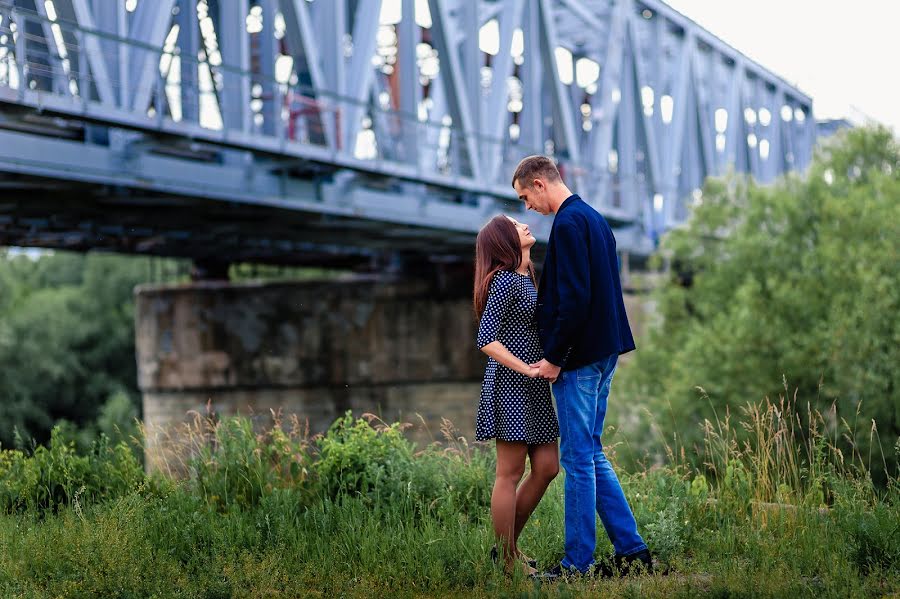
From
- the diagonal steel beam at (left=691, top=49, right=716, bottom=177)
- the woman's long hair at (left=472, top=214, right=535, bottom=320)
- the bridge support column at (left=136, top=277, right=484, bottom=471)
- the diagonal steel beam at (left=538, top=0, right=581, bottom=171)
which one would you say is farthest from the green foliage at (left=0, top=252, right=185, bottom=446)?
the woman's long hair at (left=472, top=214, right=535, bottom=320)

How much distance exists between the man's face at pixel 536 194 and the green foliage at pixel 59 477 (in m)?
2.92

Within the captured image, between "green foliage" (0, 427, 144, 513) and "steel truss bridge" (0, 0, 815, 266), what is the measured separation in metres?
5.39

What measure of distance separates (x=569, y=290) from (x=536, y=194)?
51 centimetres

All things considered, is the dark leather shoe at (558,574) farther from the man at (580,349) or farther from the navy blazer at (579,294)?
the navy blazer at (579,294)

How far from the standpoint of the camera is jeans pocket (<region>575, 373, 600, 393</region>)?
217 inches

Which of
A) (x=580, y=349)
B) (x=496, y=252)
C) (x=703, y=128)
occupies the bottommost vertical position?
(x=580, y=349)

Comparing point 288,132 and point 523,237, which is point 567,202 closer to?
point 523,237

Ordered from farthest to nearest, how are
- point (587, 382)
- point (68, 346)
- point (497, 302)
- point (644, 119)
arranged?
point (68, 346) < point (644, 119) < point (497, 302) < point (587, 382)

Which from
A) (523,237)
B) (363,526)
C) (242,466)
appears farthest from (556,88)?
(523,237)

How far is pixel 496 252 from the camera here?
5680mm

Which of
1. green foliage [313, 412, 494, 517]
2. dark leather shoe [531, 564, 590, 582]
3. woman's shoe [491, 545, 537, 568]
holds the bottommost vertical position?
dark leather shoe [531, 564, 590, 582]

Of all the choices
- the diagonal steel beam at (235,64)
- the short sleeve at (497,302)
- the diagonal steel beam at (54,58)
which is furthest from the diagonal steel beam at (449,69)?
the short sleeve at (497,302)

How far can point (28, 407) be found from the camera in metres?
43.7

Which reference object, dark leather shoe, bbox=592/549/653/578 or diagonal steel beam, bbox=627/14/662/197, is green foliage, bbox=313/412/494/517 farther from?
diagonal steel beam, bbox=627/14/662/197
